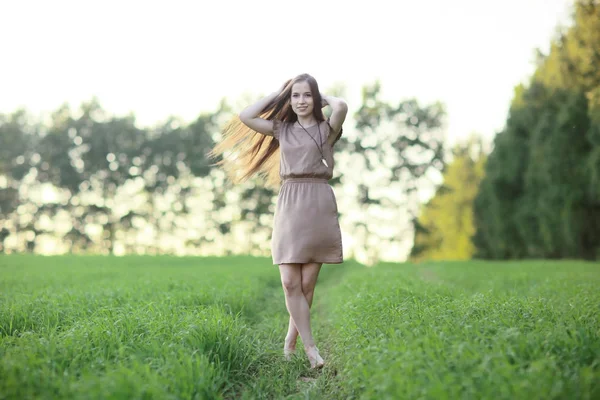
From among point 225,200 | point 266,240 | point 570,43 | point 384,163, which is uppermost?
point 570,43

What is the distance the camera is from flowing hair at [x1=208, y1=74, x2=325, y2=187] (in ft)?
19.6

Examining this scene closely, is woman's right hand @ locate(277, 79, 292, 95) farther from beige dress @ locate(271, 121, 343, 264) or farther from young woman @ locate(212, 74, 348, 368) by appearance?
beige dress @ locate(271, 121, 343, 264)

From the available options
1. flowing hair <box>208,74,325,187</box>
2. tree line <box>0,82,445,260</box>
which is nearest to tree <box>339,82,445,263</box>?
tree line <box>0,82,445,260</box>

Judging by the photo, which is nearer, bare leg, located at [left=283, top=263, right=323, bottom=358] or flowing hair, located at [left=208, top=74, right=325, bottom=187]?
bare leg, located at [left=283, top=263, right=323, bottom=358]

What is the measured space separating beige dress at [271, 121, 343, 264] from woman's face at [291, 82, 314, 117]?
17 centimetres

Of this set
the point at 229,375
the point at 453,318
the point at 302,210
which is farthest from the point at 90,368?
the point at 453,318

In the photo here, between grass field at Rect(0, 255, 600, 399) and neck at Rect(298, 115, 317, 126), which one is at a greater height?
neck at Rect(298, 115, 317, 126)

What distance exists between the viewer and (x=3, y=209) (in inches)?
1711

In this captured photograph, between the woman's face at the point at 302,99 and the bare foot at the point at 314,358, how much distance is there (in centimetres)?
227

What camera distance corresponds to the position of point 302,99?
5648mm

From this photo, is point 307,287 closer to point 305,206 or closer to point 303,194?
point 305,206

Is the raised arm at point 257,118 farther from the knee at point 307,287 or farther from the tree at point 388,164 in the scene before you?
the tree at point 388,164

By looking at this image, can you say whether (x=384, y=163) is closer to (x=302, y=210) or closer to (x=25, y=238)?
(x=25, y=238)

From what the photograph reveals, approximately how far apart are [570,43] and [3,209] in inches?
1541
